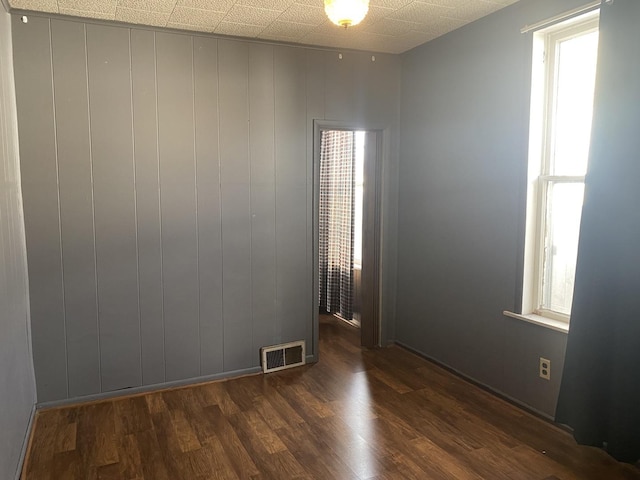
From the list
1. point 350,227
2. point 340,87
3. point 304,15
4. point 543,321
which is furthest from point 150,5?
point 543,321

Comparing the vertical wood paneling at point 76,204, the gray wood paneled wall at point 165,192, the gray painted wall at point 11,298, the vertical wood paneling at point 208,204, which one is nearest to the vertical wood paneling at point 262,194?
the gray wood paneled wall at point 165,192

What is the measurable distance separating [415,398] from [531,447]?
791 millimetres

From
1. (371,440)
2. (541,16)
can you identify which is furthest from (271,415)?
(541,16)

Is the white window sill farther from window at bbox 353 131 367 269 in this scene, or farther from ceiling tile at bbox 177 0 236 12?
ceiling tile at bbox 177 0 236 12

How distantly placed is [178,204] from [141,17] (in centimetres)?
116

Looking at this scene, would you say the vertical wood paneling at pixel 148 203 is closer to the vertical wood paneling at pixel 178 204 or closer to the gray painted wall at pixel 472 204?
the vertical wood paneling at pixel 178 204

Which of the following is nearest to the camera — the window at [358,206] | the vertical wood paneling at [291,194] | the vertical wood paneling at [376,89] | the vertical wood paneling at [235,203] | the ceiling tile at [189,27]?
the ceiling tile at [189,27]

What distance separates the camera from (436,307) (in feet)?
12.4

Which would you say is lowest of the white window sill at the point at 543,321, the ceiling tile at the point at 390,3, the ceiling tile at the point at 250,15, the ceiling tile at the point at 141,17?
the white window sill at the point at 543,321

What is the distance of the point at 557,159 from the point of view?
2902 mm

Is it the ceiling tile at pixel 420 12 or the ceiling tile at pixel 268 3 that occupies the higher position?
the ceiling tile at pixel 420 12

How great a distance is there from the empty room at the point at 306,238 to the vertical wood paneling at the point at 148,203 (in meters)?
0.01

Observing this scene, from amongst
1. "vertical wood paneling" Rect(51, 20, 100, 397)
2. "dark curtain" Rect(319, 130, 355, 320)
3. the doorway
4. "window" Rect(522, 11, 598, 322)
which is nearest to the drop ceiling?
"vertical wood paneling" Rect(51, 20, 100, 397)

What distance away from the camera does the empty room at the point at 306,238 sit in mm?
2441
